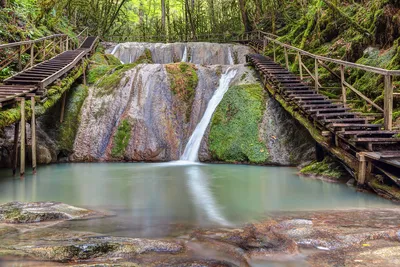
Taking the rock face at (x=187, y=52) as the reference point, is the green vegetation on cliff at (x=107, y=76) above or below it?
below

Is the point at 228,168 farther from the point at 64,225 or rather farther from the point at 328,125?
the point at 64,225

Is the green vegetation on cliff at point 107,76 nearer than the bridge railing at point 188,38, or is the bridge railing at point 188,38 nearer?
the green vegetation on cliff at point 107,76

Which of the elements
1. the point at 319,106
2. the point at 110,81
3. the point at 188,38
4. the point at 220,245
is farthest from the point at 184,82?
the point at 188,38

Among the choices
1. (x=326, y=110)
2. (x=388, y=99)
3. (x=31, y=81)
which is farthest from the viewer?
(x=31, y=81)

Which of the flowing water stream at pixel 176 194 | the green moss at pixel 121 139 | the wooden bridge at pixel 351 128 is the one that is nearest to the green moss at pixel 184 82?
the green moss at pixel 121 139

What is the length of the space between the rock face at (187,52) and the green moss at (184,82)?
699 cm

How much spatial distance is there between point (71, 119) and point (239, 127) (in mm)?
7081

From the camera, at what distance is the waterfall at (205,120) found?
13855 millimetres

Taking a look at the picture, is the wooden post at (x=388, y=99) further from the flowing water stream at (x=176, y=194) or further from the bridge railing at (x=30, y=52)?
the bridge railing at (x=30, y=52)

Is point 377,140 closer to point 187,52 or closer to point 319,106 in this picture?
point 319,106

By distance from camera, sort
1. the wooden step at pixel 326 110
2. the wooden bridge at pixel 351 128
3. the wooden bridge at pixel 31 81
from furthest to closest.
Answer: the wooden step at pixel 326 110 → the wooden bridge at pixel 31 81 → the wooden bridge at pixel 351 128

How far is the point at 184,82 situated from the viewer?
1612 centimetres

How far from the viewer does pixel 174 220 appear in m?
5.77

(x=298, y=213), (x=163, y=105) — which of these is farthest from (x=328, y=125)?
(x=163, y=105)
